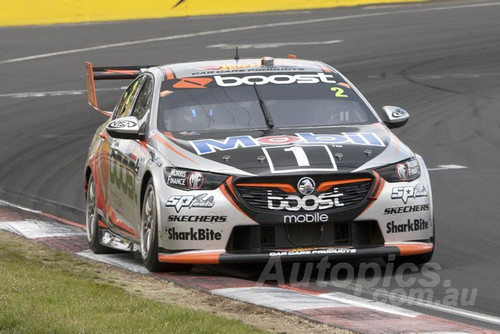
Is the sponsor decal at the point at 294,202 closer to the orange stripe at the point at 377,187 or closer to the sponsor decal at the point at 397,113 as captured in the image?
the orange stripe at the point at 377,187

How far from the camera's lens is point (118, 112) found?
1188 cm

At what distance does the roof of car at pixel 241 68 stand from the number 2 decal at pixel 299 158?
1.52m

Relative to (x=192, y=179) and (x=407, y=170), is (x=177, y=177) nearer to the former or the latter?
(x=192, y=179)

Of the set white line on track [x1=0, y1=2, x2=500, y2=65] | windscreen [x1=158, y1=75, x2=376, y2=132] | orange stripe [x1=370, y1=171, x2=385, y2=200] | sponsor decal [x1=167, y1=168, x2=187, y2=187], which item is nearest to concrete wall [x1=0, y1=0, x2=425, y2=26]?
white line on track [x1=0, y1=2, x2=500, y2=65]

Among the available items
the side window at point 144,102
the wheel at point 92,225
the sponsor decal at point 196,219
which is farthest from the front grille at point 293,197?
the wheel at point 92,225

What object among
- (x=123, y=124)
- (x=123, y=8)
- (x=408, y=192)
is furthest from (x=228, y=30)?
(x=408, y=192)

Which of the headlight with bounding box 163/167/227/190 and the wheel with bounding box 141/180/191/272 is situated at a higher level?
the headlight with bounding box 163/167/227/190

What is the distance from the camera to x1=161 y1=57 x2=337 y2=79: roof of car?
35.7 feet

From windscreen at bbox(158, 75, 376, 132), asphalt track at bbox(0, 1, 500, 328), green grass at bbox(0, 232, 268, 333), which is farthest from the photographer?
asphalt track at bbox(0, 1, 500, 328)

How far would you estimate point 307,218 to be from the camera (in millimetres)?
9219

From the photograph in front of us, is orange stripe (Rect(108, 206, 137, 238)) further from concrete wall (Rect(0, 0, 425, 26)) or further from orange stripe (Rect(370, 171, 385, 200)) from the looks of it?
concrete wall (Rect(0, 0, 425, 26))

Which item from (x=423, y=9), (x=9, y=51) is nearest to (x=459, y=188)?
(x=9, y=51)

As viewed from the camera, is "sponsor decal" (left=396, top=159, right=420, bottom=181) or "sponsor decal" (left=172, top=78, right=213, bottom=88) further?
"sponsor decal" (left=172, top=78, right=213, bottom=88)

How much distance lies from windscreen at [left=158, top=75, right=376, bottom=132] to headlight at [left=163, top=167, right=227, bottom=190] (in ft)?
2.75
